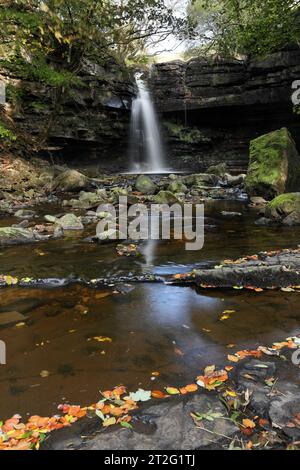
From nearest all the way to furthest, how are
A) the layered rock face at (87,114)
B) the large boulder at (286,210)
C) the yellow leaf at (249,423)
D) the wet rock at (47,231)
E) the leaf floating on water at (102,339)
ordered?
the yellow leaf at (249,423)
the leaf floating on water at (102,339)
the wet rock at (47,231)
the large boulder at (286,210)
the layered rock face at (87,114)

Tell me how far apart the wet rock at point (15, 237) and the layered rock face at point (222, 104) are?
52.4ft

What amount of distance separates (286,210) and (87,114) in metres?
13.8

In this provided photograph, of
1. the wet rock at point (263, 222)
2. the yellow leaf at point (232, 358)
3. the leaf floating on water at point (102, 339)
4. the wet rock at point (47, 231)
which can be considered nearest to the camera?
the yellow leaf at point (232, 358)

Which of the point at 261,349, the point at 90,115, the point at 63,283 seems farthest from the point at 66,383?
the point at 90,115

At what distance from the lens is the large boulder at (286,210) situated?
8641mm

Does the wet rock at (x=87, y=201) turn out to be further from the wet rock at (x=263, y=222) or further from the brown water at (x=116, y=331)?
the brown water at (x=116, y=331)

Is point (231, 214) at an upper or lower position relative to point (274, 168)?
lower

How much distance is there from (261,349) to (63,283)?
288 centimetres

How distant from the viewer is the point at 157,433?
89.7 inches

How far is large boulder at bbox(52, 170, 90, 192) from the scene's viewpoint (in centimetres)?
1441

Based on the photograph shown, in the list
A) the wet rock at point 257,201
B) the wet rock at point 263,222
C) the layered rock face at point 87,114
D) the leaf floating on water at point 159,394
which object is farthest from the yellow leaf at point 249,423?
the layered rock face at point 87,114

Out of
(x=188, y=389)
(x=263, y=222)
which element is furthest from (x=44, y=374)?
(x=263, y=222)

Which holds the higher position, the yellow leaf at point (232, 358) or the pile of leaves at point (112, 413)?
the yellow leaf at point (232, 358)

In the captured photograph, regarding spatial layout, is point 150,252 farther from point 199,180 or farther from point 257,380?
point 199,180
